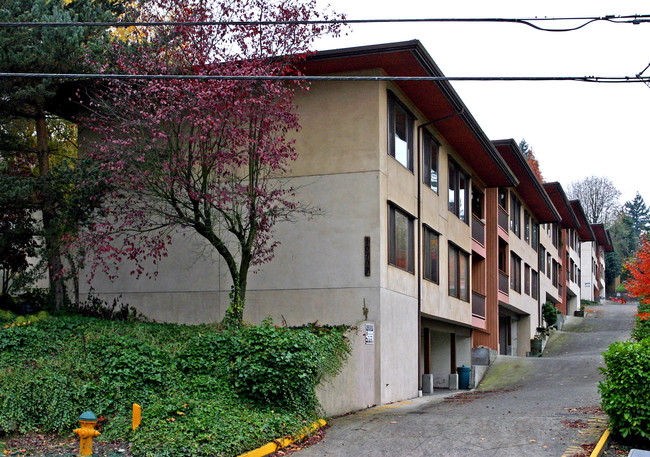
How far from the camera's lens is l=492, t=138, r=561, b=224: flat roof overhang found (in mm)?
31516

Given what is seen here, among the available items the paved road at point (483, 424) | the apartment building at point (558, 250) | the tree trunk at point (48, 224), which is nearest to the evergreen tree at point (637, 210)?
the apartment building at point (558, 250)

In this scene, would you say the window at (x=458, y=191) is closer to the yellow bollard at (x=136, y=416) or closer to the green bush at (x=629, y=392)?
the green bush at (x=629, y=392)

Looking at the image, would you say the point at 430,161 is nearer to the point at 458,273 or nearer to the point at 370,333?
the point at 458,273

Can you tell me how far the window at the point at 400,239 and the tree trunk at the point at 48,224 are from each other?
8106 millimetres

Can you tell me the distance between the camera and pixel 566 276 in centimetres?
6038

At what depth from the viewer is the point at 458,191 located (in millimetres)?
27469

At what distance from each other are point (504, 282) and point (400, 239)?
1562cm

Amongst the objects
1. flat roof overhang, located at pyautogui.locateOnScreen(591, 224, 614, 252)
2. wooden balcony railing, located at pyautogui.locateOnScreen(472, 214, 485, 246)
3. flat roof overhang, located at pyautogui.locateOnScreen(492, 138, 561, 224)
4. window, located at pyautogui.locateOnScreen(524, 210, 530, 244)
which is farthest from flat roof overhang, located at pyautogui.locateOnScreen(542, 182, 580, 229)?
flat roof overhang, located at pyautogui.locateOnScreen(591, 224, 614, 252)

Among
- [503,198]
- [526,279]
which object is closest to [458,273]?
[503,198]

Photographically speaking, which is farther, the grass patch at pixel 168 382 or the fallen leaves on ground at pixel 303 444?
the fallen leaves on ground at pixel 303 444

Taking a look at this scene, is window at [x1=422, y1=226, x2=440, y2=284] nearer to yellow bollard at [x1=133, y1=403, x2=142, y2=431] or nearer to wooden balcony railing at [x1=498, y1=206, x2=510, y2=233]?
wooden balcony railing at [x1=498, y1=206, x2=510, y2=233]

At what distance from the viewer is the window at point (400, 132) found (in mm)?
20031

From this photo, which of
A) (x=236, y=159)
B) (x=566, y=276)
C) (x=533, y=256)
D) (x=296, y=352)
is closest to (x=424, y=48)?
(x=236, y=159)

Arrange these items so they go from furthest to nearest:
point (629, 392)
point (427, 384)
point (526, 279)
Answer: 1. point (526, 279)
2. point (427, 384)
3. point (629, 392)
